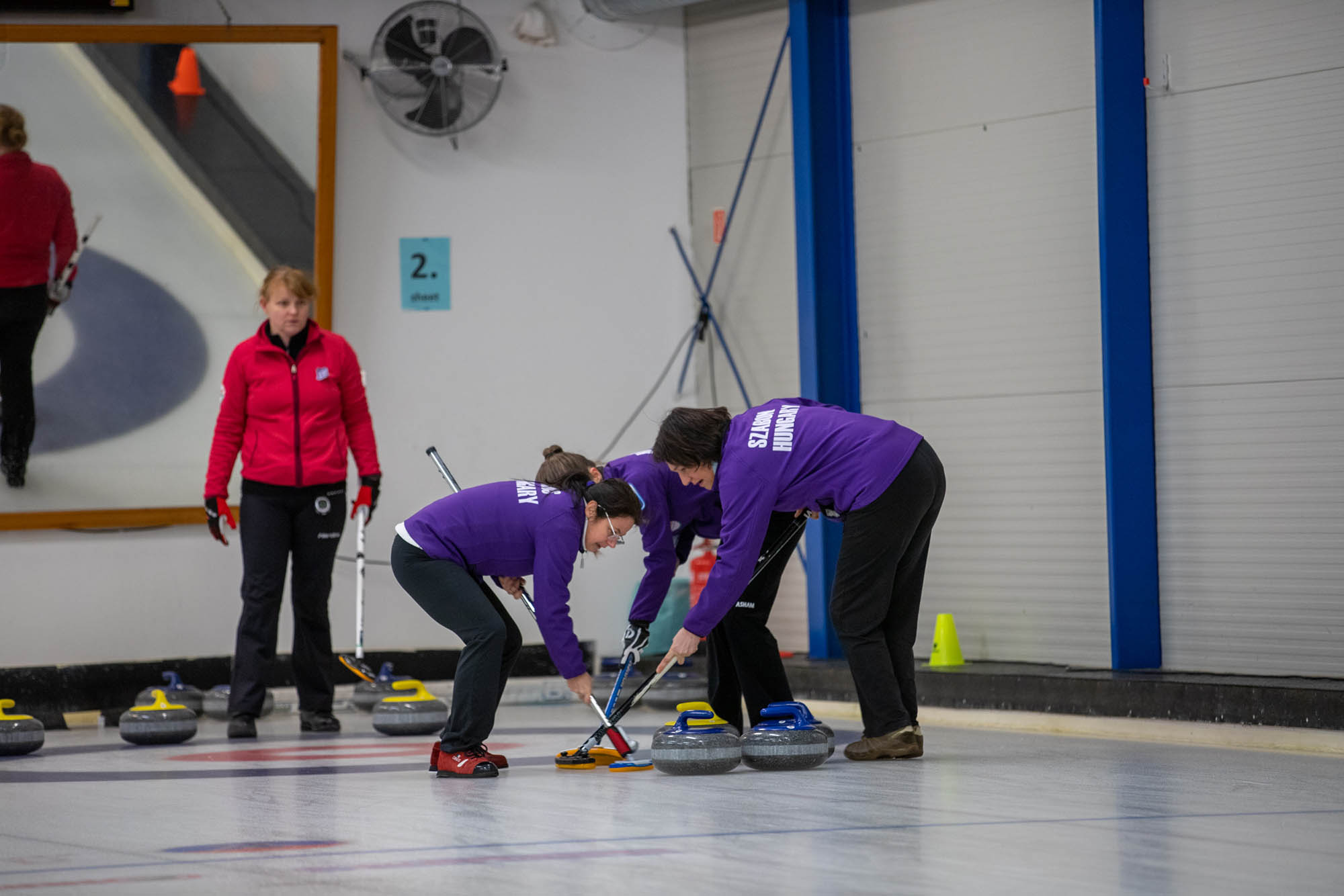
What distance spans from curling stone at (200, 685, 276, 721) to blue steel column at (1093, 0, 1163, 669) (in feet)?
11.0

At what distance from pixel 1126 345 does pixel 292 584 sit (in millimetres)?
3199

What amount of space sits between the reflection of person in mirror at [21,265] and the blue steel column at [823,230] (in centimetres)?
318

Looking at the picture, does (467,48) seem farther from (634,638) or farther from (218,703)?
(634,638)

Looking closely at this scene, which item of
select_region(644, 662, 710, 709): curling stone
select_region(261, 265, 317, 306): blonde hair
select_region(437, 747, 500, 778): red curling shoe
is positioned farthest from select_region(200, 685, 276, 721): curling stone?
select_region(437, 747, 500, 778): red curling shoe

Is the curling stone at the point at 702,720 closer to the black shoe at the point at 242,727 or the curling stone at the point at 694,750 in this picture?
the curling stone at the point at 694,750

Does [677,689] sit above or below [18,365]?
below

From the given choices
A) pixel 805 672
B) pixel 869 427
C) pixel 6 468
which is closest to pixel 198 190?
pixel 6 468

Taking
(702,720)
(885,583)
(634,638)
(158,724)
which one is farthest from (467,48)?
(702,720)

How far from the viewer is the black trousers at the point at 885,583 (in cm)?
420

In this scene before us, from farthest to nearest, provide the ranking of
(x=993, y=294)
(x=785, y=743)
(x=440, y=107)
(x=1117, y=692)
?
1. (x=440, y=107)
2. (x=993, y=294)
3. (x=1117, y=692)
4. (x=785, y=743)

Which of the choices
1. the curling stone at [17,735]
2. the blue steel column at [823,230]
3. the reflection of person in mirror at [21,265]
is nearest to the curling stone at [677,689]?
the blue steel column at [823,230]

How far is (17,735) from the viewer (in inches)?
197

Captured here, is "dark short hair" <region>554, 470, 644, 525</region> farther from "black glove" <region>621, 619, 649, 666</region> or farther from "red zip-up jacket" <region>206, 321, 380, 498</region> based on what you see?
"red zip-up jacket" <region>206, 321, 380, 498</region>

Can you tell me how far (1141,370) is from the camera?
5.61m
